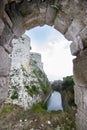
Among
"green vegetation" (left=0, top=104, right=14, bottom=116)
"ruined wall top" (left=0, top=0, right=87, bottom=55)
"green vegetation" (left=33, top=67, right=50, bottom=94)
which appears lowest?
"green vegetation" (left=0, top=104, right=14, bottom=116)

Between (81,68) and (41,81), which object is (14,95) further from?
(81,68)

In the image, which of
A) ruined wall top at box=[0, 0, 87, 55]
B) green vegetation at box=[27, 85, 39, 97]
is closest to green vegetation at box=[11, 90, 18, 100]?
green vegetation at box=[27, 85, 39, 97]

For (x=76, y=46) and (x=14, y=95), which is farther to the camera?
(x=14, y=95)

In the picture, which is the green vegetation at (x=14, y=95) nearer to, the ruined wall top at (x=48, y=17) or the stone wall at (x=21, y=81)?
the stone wall at (x=21, y=81)

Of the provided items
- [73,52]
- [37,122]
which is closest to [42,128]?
[37,122]

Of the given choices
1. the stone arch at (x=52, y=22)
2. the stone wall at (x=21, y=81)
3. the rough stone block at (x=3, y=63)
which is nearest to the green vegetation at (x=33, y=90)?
the stone wall at (x=21, y=81)

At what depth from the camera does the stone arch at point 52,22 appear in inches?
102

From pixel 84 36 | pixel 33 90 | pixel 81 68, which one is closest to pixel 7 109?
pixel 33 90

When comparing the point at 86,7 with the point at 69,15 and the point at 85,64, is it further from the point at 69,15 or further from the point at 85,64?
the point at 85,64

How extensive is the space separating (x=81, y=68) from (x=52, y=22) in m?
0.91

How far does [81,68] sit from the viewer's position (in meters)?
2.82

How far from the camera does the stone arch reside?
8.54 feet

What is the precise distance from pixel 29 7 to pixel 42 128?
13.7ft

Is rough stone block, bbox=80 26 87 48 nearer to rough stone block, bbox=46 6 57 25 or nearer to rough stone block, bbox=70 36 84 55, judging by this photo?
rough stone block, bbox=70 36 84 55
